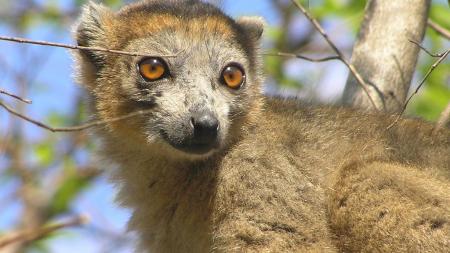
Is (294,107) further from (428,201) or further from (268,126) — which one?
(428,201)

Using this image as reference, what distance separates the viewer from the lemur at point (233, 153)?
7129 mm

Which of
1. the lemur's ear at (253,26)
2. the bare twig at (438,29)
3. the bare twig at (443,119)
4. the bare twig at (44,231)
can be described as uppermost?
the bare twig at (438,29)

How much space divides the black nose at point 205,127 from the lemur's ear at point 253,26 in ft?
6.00

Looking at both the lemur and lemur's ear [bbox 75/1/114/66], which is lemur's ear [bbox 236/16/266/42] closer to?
the lemur

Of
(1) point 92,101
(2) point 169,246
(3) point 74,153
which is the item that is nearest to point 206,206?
(2) point 169,246

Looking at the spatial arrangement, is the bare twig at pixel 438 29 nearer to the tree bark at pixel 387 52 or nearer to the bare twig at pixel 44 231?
the tree bark at pixel 387 52

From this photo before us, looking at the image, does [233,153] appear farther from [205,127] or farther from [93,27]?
[93,27]

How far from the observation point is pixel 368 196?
724cm

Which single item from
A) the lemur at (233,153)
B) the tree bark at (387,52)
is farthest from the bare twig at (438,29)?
the lemur at (233,153)

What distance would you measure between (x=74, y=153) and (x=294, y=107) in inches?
206

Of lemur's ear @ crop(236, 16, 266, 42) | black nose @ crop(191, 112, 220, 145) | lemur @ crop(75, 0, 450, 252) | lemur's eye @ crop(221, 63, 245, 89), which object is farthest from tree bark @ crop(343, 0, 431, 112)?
black nose @ crop(191, 112, 220, 145)

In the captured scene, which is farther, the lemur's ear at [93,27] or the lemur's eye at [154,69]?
the lemur's ear at [93,27]

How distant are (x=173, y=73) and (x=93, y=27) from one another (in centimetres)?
135

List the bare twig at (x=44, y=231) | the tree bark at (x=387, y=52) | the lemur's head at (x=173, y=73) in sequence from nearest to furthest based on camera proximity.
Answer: the bare twig at (x=44, y=231) < the lemur's head at (x=173, y=73) < the tree bark at (x=387, y=52)
